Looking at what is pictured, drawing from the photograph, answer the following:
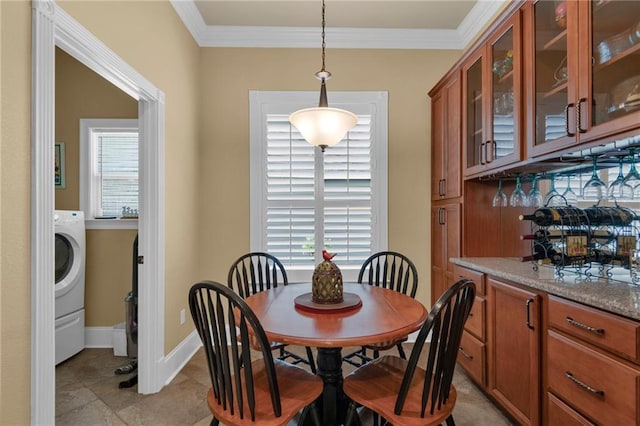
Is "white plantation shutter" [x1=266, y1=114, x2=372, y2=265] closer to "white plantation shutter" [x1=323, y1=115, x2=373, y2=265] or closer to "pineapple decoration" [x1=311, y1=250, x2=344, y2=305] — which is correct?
"white plantation shutter" [x1=323, y1=115, x2=373, y2=265]

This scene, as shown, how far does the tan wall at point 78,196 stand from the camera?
315 centimetres

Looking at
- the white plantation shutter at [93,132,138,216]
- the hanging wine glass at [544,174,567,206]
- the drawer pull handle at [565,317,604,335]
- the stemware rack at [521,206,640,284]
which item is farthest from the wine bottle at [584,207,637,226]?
the white plantation shutter at [93,132,138,216]

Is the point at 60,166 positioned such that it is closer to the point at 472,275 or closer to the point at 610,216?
the point at 472,275

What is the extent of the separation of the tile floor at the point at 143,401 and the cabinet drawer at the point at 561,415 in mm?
512

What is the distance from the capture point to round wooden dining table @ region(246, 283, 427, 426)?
1358 mm

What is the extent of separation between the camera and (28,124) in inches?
51.6

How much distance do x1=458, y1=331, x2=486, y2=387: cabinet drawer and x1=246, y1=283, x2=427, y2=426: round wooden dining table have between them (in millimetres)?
700

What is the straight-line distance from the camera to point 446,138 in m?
2.92

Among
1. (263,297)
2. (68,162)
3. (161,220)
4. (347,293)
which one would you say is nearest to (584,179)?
(347,293)

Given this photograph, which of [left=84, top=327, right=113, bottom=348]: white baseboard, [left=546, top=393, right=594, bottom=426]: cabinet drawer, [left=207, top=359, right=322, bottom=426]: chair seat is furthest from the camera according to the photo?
[left=84, top=327, right=113, bottom=348]: white baseboard

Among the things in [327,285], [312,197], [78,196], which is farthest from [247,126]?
[327,285]

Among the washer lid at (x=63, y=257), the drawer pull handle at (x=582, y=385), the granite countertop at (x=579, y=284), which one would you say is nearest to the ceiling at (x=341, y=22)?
the granite countertop at (x=579, y=284)

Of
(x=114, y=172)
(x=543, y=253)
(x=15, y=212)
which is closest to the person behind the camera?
(x=15, y=212)

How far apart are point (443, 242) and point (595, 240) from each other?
3.94 feet
